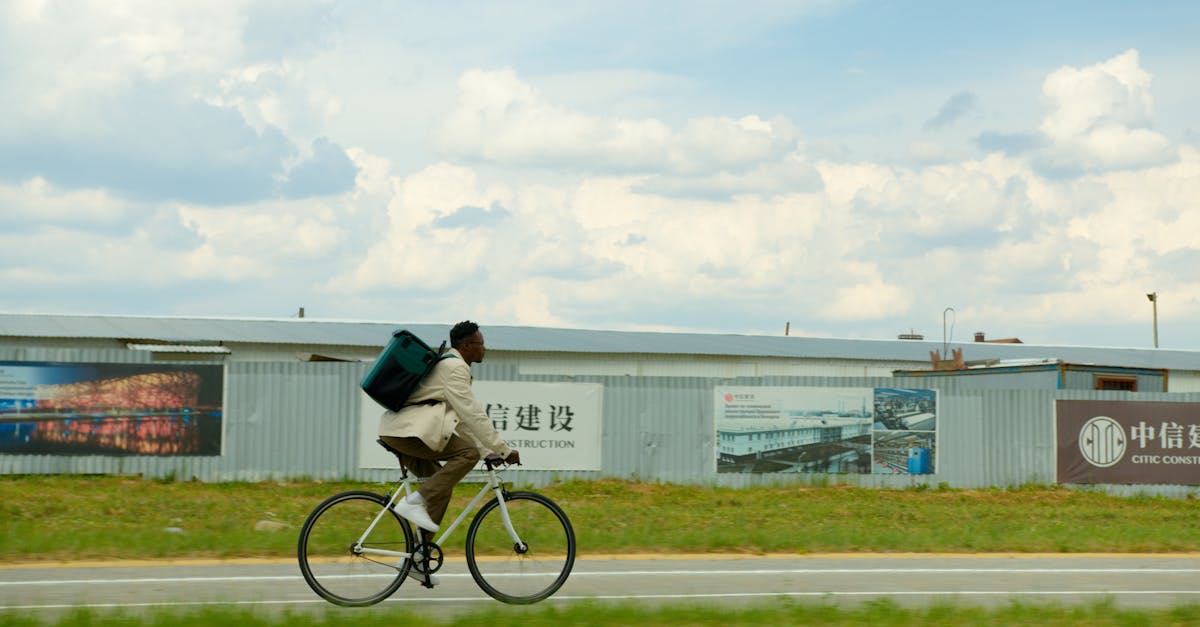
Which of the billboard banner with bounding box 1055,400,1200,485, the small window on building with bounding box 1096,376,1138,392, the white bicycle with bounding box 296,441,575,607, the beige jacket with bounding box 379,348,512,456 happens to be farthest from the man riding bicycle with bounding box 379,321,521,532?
the small window on building with bounding box 1096,376,1138,392

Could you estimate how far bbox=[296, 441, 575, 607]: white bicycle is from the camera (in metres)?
8.45

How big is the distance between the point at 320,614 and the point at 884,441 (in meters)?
17.7

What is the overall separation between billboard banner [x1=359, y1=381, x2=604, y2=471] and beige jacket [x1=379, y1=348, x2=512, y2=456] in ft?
47.9

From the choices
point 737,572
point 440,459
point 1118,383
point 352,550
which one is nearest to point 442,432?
point 440,459

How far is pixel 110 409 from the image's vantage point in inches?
896

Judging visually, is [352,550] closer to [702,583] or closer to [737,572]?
[702,583]

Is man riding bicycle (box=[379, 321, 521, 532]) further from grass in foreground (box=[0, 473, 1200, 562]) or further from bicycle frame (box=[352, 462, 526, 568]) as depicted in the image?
grass in foreground (box=[0, 473, 1200, 562])

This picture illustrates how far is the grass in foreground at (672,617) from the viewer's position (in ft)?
24.7

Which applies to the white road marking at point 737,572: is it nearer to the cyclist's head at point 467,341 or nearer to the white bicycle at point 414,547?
the white bicycle at point 414,547

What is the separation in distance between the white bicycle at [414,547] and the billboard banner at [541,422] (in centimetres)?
1418

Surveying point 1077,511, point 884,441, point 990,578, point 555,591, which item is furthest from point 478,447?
point 884,441

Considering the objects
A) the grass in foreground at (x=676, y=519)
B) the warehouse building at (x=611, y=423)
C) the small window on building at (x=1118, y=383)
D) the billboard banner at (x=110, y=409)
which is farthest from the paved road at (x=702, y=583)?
the small window on building at (x=1118, y=383)

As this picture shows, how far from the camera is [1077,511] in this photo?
68.7 feet

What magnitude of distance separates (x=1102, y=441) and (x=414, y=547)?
19598 mm
